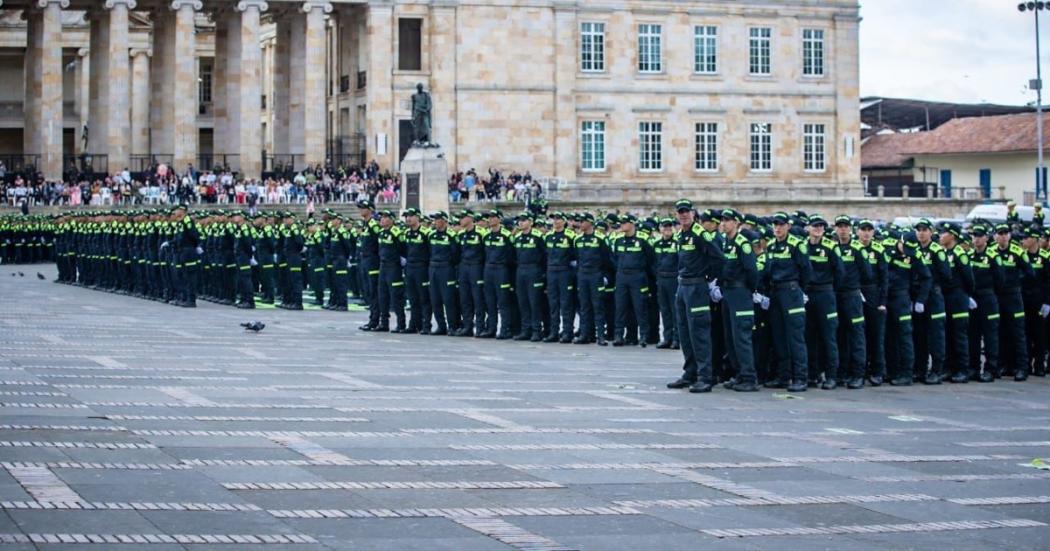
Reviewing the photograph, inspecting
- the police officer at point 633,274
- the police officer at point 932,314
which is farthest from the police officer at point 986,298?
the police officer at point 633,274

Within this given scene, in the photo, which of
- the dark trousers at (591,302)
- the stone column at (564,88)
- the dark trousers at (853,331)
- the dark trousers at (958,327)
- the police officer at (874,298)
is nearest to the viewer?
the dark trousers at (853,331)

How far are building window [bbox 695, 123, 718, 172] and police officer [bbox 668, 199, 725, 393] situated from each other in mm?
57507

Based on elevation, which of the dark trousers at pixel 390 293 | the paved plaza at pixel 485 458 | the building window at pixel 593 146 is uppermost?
the building window at pixel 593 146

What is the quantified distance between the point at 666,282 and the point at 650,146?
5167 cm

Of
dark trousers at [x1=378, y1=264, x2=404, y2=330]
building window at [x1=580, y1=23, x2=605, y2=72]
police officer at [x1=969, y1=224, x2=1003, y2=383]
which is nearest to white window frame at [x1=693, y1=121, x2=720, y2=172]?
building window at [x1=580, y1=23, x2=605, y2=72]

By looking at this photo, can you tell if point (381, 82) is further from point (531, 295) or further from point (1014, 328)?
point (1014, 328)

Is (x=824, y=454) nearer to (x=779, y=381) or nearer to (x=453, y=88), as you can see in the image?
(x=779, y=381)

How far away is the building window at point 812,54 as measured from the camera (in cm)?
7894

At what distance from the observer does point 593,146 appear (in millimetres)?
75688

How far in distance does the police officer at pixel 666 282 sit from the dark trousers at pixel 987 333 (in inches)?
164

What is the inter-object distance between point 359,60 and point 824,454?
2430 inches

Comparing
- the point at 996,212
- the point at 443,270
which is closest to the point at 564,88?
the point at 996,212

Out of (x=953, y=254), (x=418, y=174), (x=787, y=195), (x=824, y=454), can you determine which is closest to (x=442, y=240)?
(x=953, y=254)

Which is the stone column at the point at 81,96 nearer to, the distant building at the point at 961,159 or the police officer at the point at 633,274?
the distant building at the point at 961,159
